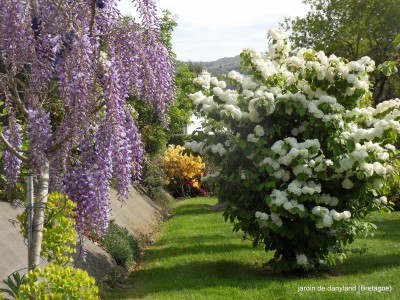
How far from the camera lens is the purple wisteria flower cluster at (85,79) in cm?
482

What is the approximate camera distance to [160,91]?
5.38 meters

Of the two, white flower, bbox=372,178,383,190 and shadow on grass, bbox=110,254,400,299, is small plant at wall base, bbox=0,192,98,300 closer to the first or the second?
shadow on grass, bbox=110,254,400,299

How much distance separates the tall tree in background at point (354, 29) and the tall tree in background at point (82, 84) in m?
25.8

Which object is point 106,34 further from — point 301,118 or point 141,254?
point 141,254

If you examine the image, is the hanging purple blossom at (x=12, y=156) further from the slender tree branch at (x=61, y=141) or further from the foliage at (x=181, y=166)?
the foliage at (x=181, y=166)

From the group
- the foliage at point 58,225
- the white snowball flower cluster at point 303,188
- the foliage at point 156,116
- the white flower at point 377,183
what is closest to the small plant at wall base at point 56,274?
the foliage at point 58,225

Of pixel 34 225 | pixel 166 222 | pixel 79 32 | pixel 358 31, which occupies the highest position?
pixel 358 31

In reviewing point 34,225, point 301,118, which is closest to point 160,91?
point 34,225

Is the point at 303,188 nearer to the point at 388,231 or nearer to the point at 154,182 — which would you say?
the point at 388,231

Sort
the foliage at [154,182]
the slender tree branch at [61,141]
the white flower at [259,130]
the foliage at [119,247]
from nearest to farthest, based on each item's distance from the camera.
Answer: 1. the slender tree branch at [61,141]
2. the white flower at [259,130]
3. the foliage at [119,247]
4. the foliage at [154,182]

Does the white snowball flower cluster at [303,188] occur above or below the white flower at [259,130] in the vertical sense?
below

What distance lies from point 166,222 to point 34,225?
653 inches

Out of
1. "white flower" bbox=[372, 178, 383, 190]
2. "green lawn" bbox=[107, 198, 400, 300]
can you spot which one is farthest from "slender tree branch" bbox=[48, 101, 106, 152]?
"white flower" bbox=[372, 178, 383, 190]

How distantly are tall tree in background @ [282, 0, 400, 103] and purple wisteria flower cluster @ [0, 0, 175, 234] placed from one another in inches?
1017
